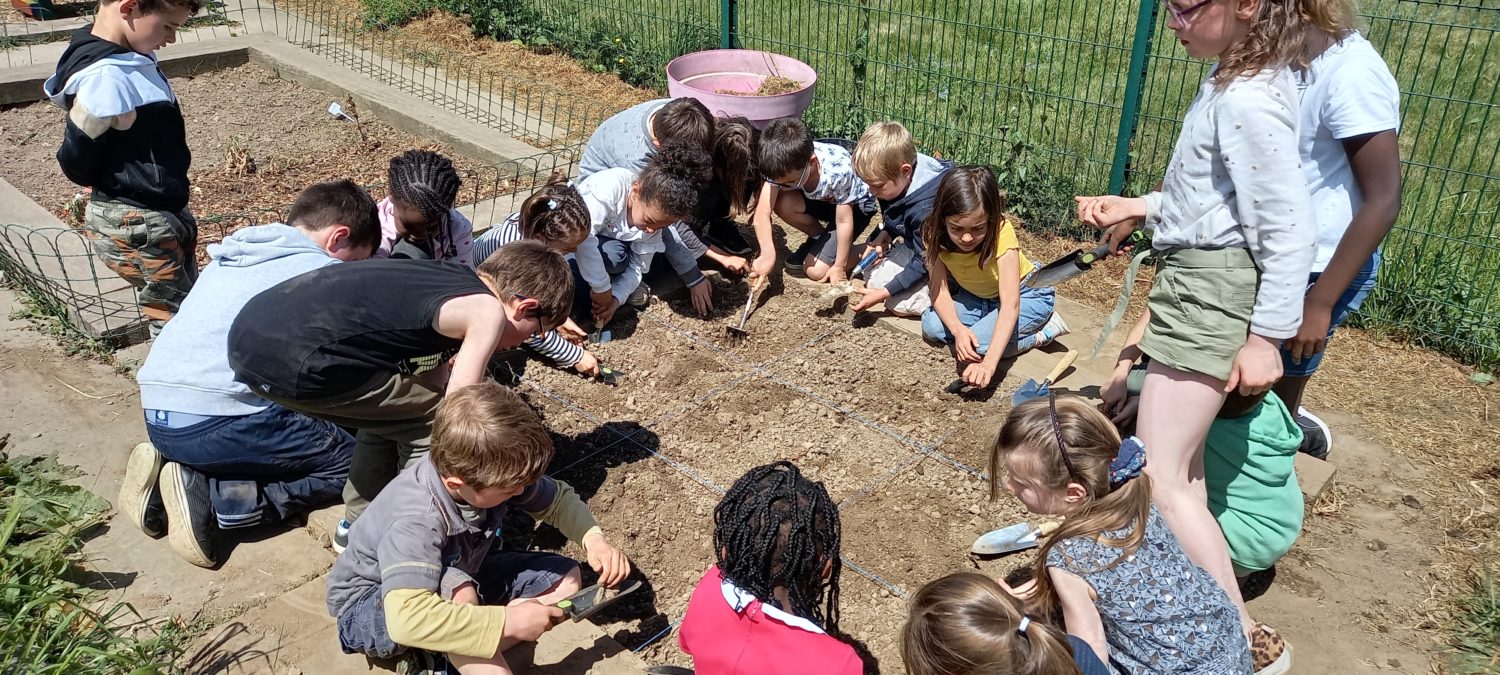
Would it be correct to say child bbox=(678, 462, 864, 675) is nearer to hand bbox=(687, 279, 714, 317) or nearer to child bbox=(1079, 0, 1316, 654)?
child bbox=(1079, 0, 1316, 654)

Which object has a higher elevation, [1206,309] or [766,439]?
[1206,309]

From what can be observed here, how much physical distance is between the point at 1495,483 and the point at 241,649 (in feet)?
13.3

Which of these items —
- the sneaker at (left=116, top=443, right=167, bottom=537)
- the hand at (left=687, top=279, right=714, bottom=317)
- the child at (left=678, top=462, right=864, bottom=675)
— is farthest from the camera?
the hand at (left=687, top=279, right=714, bottom=317)

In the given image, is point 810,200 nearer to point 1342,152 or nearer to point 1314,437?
point 1314,437

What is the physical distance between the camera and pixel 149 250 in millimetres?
3969

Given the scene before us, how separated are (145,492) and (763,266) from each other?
259 centimetres

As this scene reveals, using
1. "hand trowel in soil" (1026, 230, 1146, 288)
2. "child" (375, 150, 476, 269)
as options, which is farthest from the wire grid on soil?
"child" (375, 150, 476, 269)

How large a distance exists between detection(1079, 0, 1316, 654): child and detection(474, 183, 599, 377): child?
2118mm

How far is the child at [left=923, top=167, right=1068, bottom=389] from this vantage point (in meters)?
3.85

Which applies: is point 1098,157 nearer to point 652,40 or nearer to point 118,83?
point 652,40

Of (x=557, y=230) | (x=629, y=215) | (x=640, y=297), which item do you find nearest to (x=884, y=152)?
(x=629, y=215)

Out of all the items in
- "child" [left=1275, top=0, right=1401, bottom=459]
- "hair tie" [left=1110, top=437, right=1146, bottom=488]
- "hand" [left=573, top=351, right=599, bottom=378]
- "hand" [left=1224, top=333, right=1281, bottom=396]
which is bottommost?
"hand" [left=573, top=351, right=599, bottom=378]

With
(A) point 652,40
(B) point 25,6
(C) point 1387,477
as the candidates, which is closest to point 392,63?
(A) point 652,40

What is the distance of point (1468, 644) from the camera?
2.86 meters
